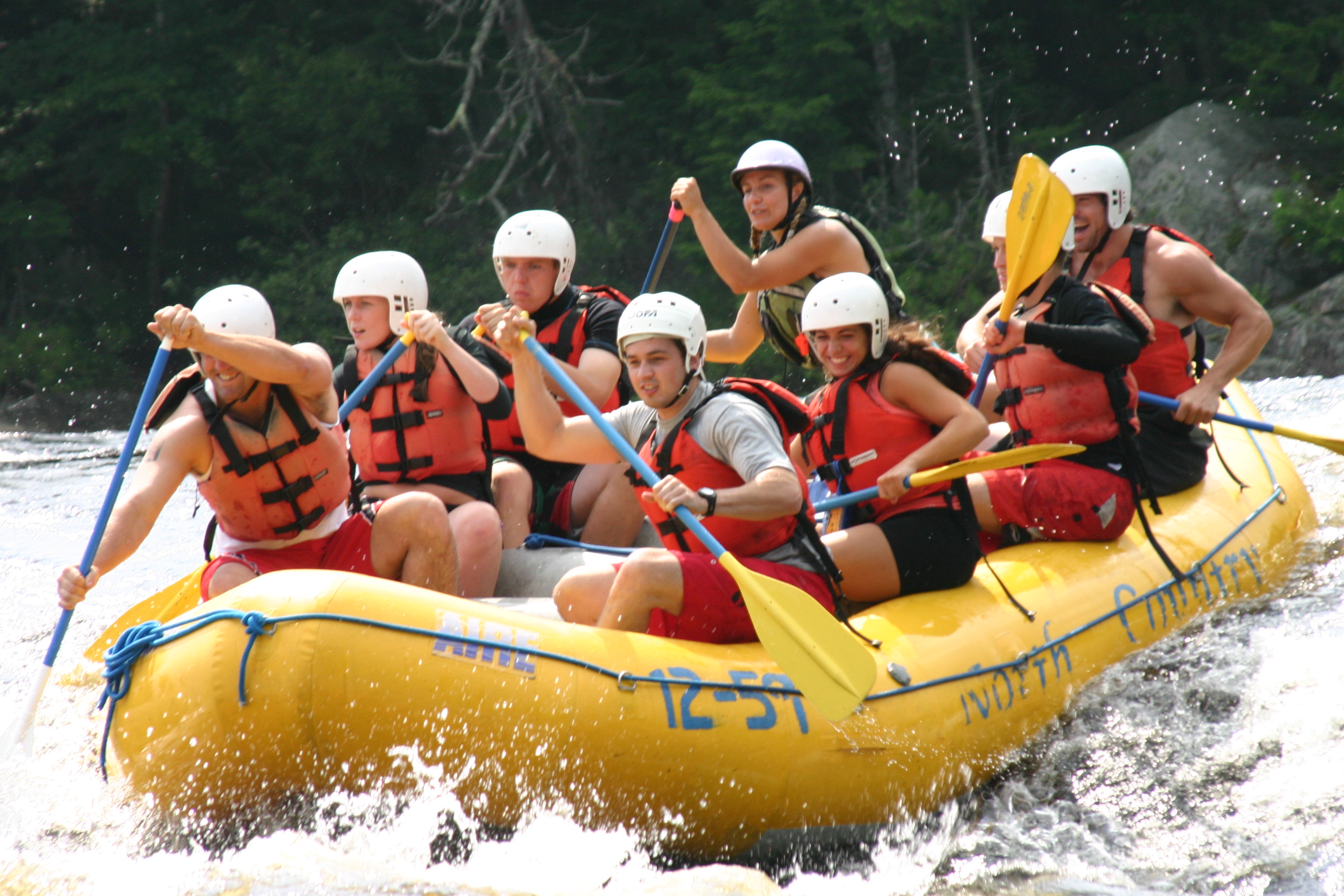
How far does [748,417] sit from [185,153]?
14.9 m

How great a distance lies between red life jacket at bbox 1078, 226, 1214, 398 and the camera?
493 centimetres

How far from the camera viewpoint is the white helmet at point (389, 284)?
4469 millimetres

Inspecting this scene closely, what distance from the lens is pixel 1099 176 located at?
4.88m

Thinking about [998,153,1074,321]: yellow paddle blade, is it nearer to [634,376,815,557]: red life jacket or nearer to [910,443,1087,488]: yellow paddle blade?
[910,443,1087,488]: yellow paddle blade

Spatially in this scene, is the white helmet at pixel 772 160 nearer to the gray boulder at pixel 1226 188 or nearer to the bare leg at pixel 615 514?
the bare leg at pixel 615 514

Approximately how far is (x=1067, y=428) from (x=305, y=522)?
2.59 m

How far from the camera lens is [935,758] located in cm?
361

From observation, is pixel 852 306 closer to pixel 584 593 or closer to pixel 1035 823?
pixel 584 593

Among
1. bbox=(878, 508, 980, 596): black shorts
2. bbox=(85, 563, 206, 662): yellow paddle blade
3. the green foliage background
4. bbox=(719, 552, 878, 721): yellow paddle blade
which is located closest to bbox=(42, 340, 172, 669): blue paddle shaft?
bbox=(85, 563, 206, 662): yellow paddle blade

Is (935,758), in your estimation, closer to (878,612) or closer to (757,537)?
(878,612)

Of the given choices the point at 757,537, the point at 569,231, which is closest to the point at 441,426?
the point at 569,231

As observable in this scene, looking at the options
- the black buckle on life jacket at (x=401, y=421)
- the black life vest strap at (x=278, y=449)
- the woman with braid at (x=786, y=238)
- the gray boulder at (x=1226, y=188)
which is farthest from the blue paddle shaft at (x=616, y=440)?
the gray boulder at (x=1226, y=188)

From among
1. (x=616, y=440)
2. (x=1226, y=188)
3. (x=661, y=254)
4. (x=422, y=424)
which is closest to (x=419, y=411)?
(x=422, y=424)

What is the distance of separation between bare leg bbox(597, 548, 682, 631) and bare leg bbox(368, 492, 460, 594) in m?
0.70
